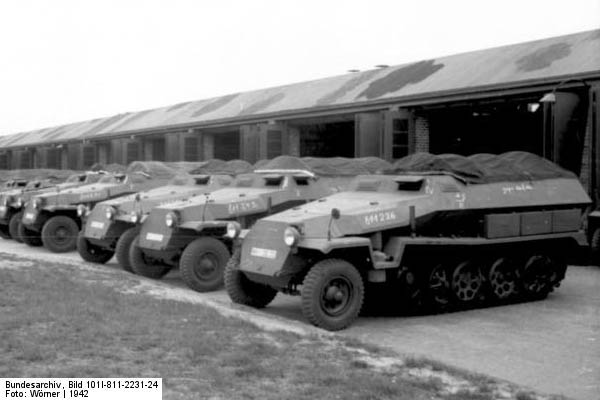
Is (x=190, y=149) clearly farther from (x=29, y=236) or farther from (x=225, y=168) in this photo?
(x=225, y=168)

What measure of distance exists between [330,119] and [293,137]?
184 cm

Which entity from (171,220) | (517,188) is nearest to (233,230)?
(171,220)

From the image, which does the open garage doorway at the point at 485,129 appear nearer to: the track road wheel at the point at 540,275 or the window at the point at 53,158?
the track road wheel at the point at 540,275

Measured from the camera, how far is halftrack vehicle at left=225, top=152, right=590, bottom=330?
8.69 meters

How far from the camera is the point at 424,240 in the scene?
926 cm

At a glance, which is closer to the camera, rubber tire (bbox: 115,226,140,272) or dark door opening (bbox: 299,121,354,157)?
rubber tire (bbox: 115,226,140,272)

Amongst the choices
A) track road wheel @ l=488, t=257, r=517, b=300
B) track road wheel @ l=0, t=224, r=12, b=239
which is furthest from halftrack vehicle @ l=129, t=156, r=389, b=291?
track road wheel @ l=0, t=224, r=12, b=239

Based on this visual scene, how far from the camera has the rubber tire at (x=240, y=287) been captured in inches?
380

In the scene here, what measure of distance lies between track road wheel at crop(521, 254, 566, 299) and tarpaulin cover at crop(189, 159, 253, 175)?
19.8 feet

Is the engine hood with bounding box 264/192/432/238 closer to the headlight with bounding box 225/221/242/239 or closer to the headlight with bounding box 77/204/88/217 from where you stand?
the headlight with bounding box 225/221/242/239

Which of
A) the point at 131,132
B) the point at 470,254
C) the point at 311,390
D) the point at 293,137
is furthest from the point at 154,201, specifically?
the point at 131,132

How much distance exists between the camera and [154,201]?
1380 cm

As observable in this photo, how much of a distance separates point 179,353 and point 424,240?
156 inches

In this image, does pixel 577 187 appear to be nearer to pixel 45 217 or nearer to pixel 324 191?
pixel 324 191
